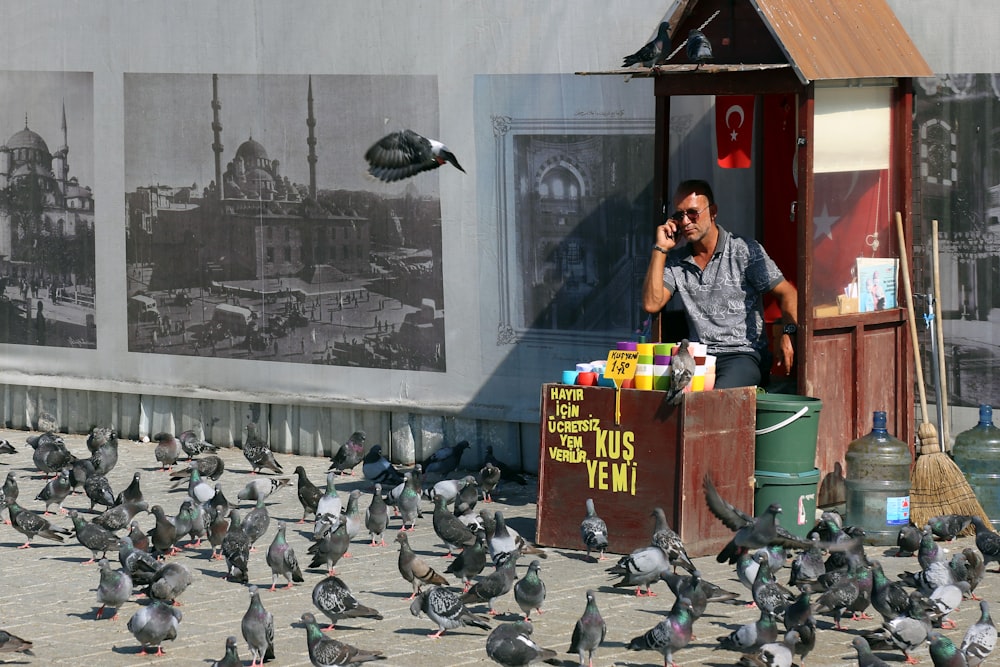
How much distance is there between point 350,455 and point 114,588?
489 centimetres

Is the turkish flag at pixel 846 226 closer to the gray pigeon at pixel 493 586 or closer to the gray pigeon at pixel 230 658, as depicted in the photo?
the gray pigeon at pixel 493 586

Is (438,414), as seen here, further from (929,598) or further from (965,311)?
(929,598)

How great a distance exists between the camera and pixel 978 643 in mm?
8844

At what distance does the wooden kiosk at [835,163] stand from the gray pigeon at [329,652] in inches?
117

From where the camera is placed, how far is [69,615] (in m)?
10.6

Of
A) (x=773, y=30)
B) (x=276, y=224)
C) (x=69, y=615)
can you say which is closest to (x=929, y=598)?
(x=773, y=30)

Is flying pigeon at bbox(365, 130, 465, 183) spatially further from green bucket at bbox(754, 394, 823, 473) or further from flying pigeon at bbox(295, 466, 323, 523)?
green bucket at bbox(754, 394, 823, 473)

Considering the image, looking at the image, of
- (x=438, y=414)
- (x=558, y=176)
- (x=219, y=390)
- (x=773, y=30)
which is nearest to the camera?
(x=773, y=30)

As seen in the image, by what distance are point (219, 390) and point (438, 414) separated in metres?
2.62

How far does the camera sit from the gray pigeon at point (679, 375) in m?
11.3

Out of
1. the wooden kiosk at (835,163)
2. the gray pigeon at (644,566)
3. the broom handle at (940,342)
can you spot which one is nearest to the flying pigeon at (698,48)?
the wooden kiosk at (835,163)

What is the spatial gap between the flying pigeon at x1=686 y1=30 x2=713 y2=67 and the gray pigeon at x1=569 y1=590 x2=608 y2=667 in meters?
4.37

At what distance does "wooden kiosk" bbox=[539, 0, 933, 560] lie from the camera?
11.9 m

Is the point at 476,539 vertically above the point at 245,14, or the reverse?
the point at 245,14
